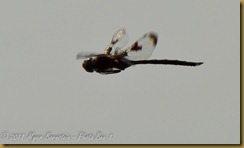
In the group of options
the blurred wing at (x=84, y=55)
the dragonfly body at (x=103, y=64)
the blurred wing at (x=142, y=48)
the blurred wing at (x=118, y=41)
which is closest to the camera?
the blurred wing at (x=84, y=55)

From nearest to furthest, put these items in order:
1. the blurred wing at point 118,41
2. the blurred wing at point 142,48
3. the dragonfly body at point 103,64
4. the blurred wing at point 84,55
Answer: the blurred wing at point 84,55
the blurred wing at point 142,48
the dragonfly body at point 103,64
the blurred wing at point 118,41

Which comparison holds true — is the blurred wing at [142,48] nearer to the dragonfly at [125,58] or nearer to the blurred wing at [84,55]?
the dragonfly at [125,58]

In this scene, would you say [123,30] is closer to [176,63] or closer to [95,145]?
[176,63]

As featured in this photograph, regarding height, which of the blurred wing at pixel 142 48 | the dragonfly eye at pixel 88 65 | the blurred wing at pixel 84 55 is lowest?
the dragonfly eye at pixel 88 65

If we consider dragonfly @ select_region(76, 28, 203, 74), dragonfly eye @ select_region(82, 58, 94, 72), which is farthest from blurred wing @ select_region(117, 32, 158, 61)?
dragonfly eye @ select_region(82, 58, 94, 72)

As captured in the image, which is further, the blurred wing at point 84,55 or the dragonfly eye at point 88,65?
the dragonfly eye at point 88,65

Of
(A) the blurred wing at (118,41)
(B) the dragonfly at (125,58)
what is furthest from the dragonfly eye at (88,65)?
(A) the blurred wing at (118,41)

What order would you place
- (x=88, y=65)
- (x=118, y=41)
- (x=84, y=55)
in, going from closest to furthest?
(x=84, y=55)
(x=88, y=65)
(x=118, y=41)

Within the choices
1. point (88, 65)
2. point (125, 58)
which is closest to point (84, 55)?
point (88, 65)

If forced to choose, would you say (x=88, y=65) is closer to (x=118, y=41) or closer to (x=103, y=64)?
(x=103, y=64)
